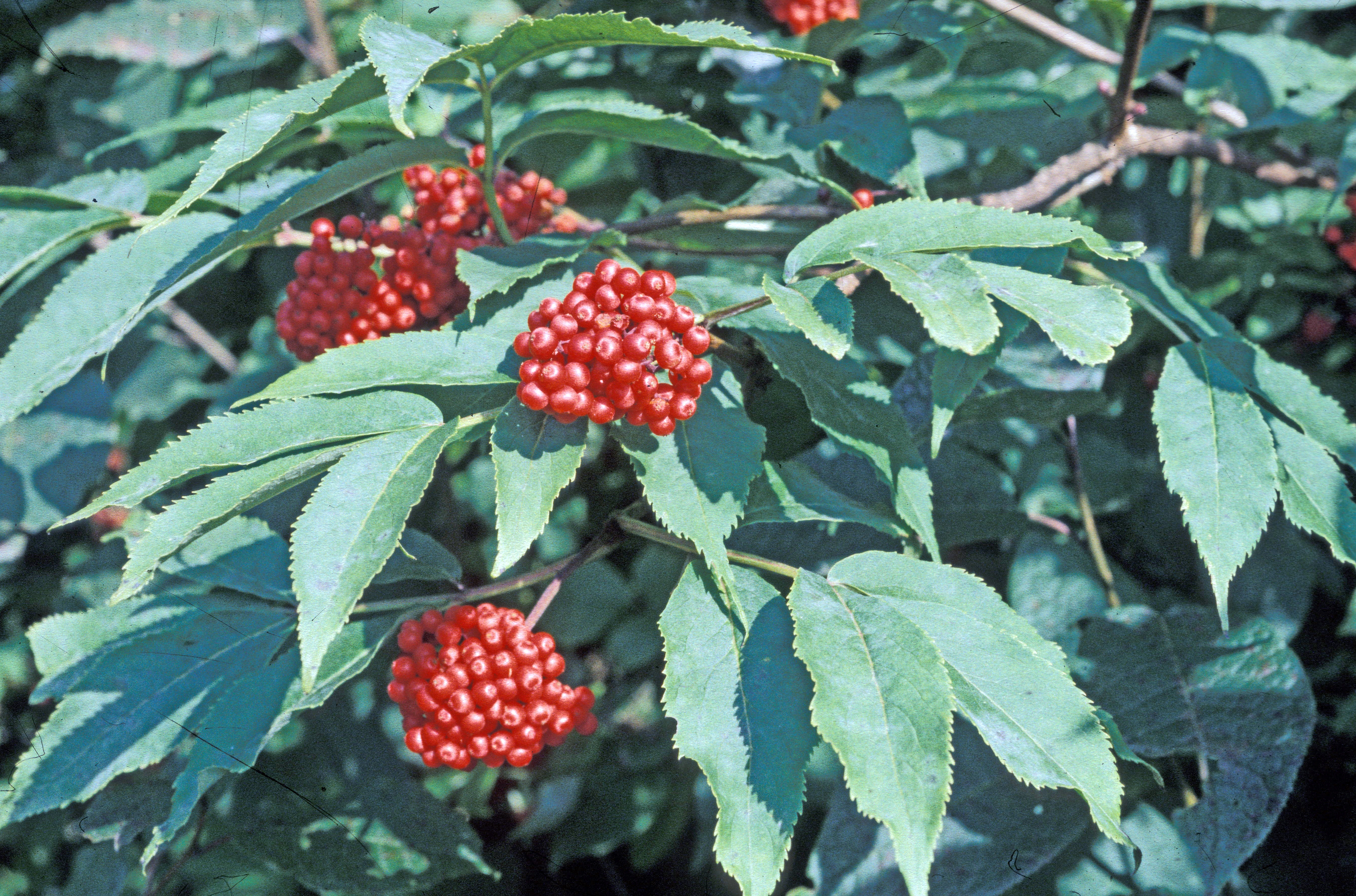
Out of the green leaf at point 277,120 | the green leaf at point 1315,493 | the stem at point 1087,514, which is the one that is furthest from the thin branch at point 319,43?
the green leaf at point 1315,493

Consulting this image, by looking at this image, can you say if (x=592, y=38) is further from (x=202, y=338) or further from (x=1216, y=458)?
(x=202, y=338)

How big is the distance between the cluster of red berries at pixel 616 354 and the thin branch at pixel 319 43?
A: 1.46 meters

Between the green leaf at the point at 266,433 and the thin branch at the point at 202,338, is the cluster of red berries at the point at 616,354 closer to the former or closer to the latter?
the green leaf at the point at 266,433

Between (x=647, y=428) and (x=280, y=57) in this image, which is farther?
(x=280, y=57)

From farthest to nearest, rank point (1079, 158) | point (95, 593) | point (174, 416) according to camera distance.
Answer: point (174, 416) → point (95, 593) → point (1079, 158)

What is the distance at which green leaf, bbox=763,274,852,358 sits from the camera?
1020 millimetres

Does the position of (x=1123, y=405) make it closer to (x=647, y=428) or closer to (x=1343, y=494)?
(x=1343, y=494)

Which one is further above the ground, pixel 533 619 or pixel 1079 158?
pixel 1079 158

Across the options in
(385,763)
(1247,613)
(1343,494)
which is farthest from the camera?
(385,763)

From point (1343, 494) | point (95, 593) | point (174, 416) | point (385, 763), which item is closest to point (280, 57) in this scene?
point (174, 416)

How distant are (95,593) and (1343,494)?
2110 millimetres

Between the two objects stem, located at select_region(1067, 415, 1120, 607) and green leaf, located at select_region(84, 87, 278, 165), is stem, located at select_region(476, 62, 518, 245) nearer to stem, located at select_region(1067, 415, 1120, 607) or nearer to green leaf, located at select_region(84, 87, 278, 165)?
green leaf, located at select_region(84, 87, 278, 165)

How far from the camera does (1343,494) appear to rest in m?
1.25

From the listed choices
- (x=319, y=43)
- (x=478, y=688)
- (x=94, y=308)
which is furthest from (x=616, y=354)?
(x=319, y=43)
